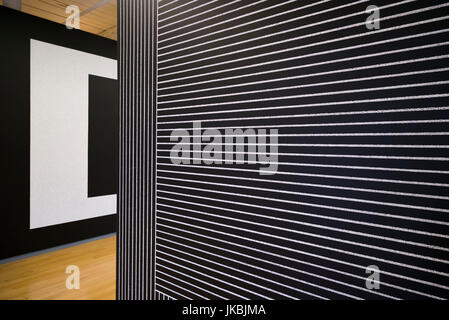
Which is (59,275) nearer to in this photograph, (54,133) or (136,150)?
(54,133)

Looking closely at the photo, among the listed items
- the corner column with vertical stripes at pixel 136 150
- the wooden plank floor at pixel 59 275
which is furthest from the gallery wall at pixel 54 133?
the corner column with vertical stripes at pixel 136 150

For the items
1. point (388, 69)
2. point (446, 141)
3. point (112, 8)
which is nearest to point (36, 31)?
point (112, 8)

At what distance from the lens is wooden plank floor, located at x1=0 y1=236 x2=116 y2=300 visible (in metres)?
2.33

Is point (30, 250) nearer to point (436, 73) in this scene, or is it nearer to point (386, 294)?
point (386, 294)

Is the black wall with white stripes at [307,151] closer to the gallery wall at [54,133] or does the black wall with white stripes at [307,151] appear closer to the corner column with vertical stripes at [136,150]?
the corner column with vertical stripes at [136,150]

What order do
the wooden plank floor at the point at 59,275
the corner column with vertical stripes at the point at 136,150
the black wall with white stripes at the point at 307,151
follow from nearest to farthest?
the black wall with white stripes at the point at 307,151, the corner column with vertical stripes at the point at 136,150, the wooden plank floor at the point at 59,275

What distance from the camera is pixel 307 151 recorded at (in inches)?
37.6

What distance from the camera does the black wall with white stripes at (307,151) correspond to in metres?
0.75

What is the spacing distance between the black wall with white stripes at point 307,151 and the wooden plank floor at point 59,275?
4.33 ft

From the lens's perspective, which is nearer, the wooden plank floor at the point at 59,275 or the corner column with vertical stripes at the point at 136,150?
the corner column with vertical stripes at the point at 136,150

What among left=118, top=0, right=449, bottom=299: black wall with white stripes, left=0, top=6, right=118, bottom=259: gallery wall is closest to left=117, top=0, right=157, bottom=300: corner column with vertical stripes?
left=118, top=0, right=449, bottom=299: black wall with white stripes

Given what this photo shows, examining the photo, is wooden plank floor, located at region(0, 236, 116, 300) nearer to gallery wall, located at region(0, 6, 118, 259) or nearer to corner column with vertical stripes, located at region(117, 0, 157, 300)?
gallery wall, located at region(0, 6, 118, 259)

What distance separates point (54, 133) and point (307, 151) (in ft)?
11.9

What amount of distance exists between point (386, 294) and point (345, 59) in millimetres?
768
